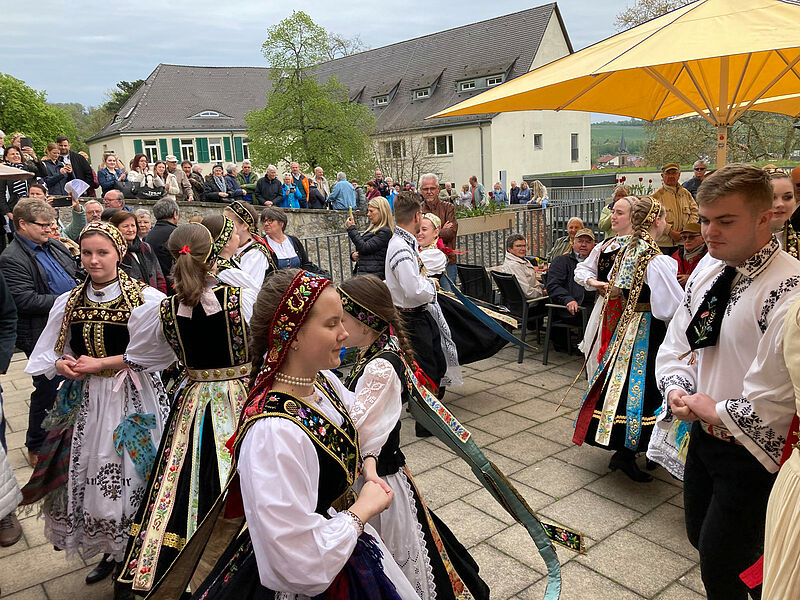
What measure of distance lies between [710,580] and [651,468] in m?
2.07

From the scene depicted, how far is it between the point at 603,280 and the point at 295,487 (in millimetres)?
3689

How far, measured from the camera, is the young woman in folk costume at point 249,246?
17.9 ft

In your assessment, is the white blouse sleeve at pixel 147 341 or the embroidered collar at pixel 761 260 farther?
the white blouse sleeve at pixel 147 341

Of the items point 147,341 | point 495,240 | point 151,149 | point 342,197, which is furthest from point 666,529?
point 151,149

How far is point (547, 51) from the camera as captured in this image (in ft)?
117

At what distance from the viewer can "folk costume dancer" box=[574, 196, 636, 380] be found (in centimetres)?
449

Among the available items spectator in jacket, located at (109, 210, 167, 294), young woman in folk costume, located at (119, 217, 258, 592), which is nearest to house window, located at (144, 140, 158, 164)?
spectator in jacket, located at (109, 210, 167, 294)

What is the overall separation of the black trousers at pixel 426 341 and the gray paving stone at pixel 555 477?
1.16 metres

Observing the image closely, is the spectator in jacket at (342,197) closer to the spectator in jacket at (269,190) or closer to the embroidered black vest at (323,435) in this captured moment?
the spectator in jacket at (269,190)

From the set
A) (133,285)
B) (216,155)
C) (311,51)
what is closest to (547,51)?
(311,51)

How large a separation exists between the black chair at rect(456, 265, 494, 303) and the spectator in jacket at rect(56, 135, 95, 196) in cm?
692

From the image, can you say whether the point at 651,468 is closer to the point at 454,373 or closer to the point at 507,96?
the point at 454,373

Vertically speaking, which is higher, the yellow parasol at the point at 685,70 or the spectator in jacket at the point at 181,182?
the yellow parasol at the point at 685,70

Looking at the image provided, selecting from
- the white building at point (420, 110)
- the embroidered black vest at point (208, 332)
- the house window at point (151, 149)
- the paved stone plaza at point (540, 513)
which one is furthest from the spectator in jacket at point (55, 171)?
the house window at point (151, 149)
